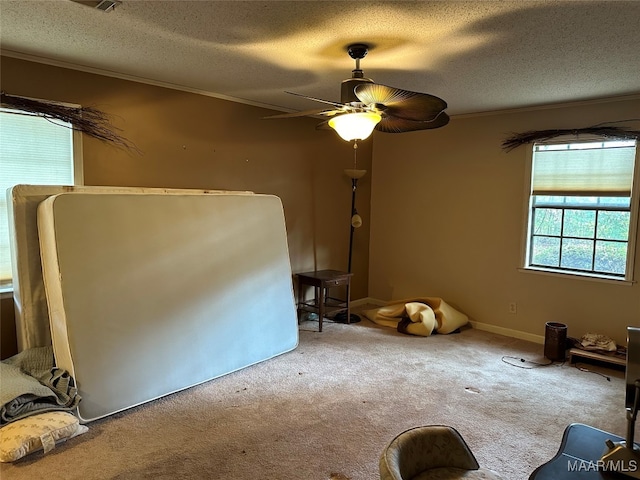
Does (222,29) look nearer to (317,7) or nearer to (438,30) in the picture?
(317,7)

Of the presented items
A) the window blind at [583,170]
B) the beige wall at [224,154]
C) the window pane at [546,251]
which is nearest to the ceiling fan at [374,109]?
the beige wall at [224,154]

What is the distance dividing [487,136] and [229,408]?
3792 mm

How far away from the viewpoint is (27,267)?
302cm

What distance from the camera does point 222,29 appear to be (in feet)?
8.24

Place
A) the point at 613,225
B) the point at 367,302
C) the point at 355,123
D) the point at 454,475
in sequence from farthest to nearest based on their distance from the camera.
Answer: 1. the point at 367,302
2. the point at 613,225
3. the point at 355,123
4. the point at 454,475

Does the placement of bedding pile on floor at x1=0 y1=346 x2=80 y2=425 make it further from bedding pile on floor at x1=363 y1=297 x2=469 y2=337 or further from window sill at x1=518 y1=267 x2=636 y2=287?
window sill at x1=518 y1=267 x2=636 y2=287

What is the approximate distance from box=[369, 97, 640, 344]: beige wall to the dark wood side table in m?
1.03

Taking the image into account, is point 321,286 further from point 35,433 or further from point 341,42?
point 35,433

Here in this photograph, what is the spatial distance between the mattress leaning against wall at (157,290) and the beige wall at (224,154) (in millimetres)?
598

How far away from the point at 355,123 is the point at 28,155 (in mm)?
2387

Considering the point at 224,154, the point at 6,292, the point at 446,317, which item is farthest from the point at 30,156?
the point at 446,317

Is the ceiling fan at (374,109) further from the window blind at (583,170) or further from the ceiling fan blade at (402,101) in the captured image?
the window blind at (583,170)

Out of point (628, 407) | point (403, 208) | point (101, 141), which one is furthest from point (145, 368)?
point (403, 208)

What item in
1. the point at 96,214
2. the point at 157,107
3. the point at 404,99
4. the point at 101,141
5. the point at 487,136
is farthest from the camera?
the point at 487,136
